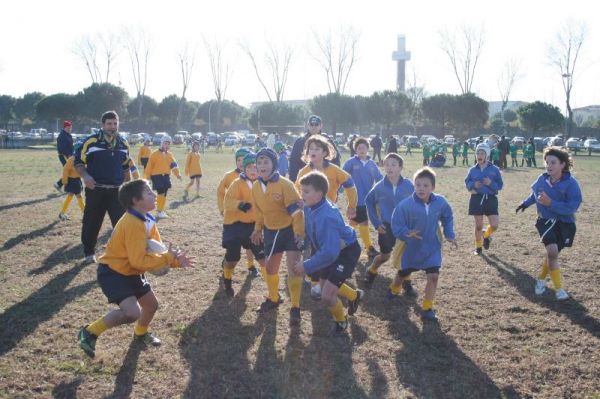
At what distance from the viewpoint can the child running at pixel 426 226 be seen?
5164 millimetres

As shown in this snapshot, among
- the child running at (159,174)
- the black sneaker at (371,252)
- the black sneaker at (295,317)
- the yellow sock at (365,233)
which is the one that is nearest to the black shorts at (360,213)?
the yellow sock at (365,233)

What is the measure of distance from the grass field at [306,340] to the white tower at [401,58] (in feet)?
413

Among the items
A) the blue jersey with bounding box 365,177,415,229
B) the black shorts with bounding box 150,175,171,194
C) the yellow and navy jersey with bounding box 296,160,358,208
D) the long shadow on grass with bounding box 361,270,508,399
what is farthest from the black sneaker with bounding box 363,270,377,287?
the black shorts with bounding box 150,175,171,194

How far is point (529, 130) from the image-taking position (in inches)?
2345

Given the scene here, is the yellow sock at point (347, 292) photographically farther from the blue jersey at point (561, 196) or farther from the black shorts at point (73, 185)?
the black shorts at point (73, 185)

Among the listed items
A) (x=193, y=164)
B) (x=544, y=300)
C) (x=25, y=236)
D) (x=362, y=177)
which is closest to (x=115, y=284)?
(x=362, y=177)

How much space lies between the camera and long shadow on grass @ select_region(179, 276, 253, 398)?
3.85 meters

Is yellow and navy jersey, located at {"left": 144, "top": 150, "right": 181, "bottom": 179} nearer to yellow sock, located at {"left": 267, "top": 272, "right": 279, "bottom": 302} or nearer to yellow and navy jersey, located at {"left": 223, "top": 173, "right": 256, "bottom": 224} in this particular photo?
yellow and navy jersey, located at {"left": 223, "top": 173, "right": 256, "bottom": 224}

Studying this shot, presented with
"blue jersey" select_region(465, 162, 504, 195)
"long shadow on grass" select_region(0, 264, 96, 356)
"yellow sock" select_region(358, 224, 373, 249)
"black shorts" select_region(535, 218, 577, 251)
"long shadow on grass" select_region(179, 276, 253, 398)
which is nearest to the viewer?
"long shadow on grass" select_region(179, 276, 253, 398)

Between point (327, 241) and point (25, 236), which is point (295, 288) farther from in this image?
point (25, 236)

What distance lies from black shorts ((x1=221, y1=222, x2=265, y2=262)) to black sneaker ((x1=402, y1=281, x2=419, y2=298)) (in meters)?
1.87

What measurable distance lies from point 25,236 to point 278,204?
630cm

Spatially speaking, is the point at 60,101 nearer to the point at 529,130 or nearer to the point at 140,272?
the point at 529,130

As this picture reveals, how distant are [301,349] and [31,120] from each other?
8524 cm
